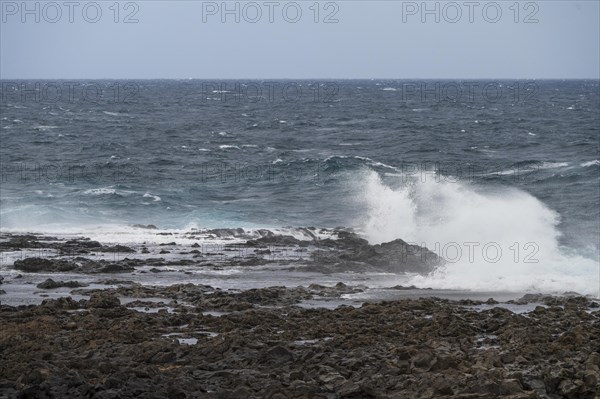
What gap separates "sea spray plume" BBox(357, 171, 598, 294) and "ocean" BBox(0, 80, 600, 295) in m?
0.06

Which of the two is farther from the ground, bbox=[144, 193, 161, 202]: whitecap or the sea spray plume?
bbox=[144, 193, 161, 202]: whitecap

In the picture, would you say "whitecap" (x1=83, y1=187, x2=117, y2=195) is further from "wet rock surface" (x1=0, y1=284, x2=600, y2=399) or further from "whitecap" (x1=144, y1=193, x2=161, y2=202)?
"wet rock surface" (x1=0, y1=284, x2=600, y2=399)

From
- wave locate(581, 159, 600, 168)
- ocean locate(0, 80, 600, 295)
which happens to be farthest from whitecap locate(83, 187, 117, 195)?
wave locate(581, 159, 600, 168)

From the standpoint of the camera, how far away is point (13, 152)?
52031mm

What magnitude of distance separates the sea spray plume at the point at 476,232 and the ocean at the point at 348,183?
59mm

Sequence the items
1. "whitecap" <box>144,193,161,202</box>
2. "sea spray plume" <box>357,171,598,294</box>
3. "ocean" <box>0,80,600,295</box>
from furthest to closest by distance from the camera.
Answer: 1. "whitecap" <box>144,193,161,202</box>
2. "ocean" <box>0,80,600,295</box>
3. "sea spray plume" <box>357,171,598,294</box>

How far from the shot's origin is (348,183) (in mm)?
42125

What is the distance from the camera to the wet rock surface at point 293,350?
42.3 ft

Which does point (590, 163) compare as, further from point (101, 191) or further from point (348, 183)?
point (101, 191)

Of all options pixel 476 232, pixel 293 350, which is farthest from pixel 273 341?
pixel 476 232

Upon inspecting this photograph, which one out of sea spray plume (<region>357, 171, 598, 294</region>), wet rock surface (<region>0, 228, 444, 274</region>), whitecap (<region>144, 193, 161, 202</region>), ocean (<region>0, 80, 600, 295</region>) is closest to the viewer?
sea spray plume (<region>357, 171, 598, 294</region>)

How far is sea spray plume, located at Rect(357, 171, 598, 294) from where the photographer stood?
23922 mm

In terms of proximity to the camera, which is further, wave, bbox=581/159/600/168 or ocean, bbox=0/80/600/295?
wave, bbox=581/159/600/168

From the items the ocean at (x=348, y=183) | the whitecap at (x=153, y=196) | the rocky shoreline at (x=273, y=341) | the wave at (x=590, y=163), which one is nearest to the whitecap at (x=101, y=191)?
the ocean at (x=348, y=183)
